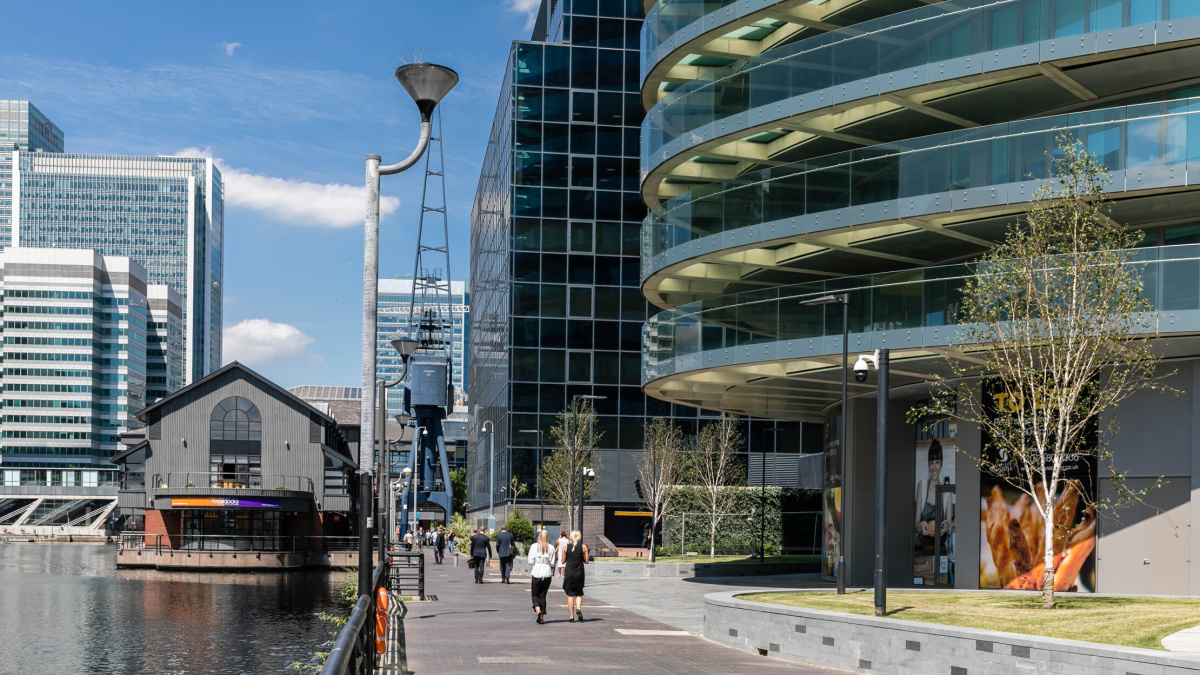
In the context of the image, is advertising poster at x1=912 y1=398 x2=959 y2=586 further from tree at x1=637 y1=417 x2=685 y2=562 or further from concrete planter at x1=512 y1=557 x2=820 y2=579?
tree at x1=637 y1=417 x2=685 y2=562

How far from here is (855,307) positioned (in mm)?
25641

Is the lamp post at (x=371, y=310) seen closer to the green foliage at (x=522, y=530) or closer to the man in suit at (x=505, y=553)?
the man in suit at (x=505, y=553)

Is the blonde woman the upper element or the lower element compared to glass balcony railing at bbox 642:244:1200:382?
lower

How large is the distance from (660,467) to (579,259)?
46.9 ft

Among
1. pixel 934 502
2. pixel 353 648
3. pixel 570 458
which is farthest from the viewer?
pixel 570 458

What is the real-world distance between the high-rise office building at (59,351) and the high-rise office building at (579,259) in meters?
133

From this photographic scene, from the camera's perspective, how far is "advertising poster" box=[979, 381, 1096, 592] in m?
23.8

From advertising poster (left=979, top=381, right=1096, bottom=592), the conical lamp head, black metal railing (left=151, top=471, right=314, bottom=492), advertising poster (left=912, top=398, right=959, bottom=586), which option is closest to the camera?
the conical lamp head

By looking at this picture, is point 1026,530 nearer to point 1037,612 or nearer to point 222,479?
point 1037,612

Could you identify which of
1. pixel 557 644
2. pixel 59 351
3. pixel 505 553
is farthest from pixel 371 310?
pixel 59 351

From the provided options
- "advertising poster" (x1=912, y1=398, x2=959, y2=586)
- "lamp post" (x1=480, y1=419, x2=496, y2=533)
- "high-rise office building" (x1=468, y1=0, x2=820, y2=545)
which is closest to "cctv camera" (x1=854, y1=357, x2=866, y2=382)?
"advertising poster" (x1=912, y1=398, x2=959, y2=586)

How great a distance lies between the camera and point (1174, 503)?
22.3 m

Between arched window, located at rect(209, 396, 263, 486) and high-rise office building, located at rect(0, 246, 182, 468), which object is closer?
arched window, located at rect(209, 396, 263, 486)

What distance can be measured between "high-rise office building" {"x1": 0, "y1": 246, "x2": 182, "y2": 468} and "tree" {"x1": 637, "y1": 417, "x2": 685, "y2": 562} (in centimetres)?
14407
